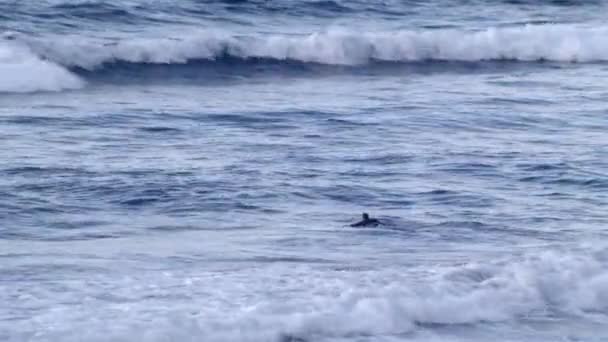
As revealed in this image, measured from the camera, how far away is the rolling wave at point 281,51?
1703cm

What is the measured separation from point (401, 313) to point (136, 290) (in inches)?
57.3

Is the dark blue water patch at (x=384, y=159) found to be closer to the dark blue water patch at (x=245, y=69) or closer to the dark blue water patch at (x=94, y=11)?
the dark blue water patch at (x=245, y=69)

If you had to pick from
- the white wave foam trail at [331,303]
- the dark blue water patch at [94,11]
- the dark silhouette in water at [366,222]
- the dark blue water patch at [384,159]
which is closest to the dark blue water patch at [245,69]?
the dark blue water patch at [94,11]

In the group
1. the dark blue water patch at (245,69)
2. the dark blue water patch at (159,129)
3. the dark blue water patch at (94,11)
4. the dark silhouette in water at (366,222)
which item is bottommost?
the dark blue water patch at (245,69)

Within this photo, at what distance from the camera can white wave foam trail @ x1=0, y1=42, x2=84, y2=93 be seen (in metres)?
15.6

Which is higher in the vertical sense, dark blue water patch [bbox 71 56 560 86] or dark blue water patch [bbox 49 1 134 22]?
dark blue water patch [bbox 49 1 134 22]

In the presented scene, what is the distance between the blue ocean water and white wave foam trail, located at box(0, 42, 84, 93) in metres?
0.05

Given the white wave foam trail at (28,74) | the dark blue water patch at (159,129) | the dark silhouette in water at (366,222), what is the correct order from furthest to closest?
the white wave foam trail at (28,74) < the dark blue water patch at (159,129) < the dark silhouette in water at (366,222)

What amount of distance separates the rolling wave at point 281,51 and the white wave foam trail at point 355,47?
0.01 meters

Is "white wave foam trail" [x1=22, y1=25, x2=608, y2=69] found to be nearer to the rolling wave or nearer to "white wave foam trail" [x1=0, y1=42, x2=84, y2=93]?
the rolling wave

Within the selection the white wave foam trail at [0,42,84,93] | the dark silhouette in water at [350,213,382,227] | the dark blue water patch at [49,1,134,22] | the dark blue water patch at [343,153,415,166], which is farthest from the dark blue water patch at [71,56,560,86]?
the dark silhouette in water at [350,213,382,227]

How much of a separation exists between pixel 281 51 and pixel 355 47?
1.17 meters

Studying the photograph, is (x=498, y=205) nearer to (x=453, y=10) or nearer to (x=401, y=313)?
(x=401, y=313)

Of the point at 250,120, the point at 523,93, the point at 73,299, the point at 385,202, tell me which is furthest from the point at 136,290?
the point at 523,93
